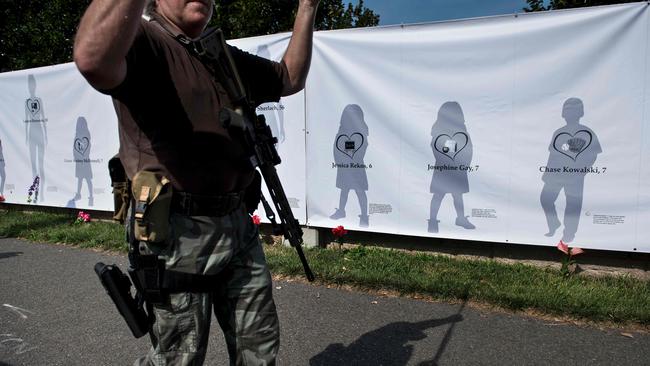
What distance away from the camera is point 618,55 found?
3.93 m

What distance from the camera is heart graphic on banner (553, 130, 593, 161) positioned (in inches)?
161

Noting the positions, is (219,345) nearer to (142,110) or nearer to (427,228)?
(142,110)

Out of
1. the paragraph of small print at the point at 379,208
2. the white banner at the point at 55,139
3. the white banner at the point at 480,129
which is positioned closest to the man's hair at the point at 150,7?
the white banner at the point at 480,129

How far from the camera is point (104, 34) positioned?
1150mm

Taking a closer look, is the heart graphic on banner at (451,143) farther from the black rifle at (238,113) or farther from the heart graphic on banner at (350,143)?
the black rifle at (238,113)

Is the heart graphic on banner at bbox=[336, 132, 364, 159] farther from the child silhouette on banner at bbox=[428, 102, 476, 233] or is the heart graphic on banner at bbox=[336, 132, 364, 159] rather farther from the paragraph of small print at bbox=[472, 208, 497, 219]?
the paragraph of small print at bbox=[472, 208, 497, 219]

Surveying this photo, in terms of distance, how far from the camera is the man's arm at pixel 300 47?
6.71 feet

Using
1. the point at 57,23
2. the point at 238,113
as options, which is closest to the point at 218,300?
the point at 238,113

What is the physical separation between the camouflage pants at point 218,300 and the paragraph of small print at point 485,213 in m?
3.17

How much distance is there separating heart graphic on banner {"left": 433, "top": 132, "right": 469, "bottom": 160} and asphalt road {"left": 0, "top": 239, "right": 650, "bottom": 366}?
162 centimetres

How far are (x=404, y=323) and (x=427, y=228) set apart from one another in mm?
1552

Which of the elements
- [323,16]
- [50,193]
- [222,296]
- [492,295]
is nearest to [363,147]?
[492,295]

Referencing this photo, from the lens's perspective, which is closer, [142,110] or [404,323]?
[142,110]

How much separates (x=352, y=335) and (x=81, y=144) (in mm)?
5906
